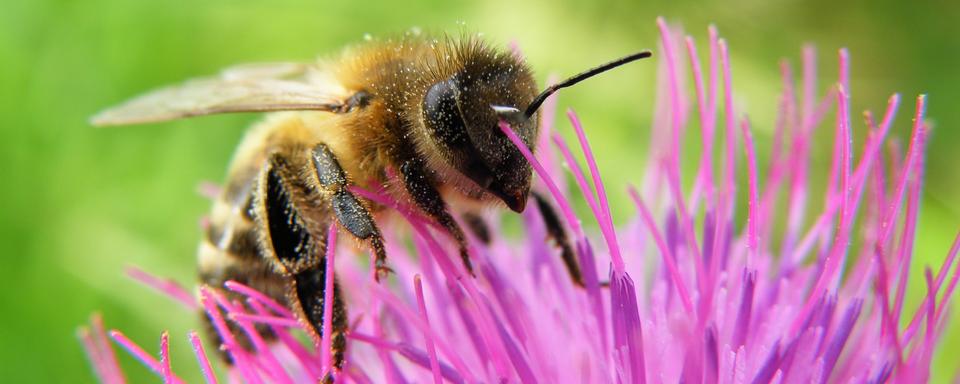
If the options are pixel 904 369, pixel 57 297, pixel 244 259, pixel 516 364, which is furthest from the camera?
pixel 57 297

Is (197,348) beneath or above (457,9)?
beneath

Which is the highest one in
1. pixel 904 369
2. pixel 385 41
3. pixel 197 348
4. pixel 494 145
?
pixel 385 41

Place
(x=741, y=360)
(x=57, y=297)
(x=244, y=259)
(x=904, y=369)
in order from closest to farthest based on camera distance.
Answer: (x=904, y=369)
(x=741, y=360)
(x=244, y=259)
(x=57, y=297)

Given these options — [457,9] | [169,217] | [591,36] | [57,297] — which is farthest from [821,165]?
[57,297]

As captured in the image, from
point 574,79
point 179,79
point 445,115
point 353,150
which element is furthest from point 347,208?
point 179,79

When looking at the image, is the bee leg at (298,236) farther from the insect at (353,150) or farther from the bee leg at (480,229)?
the bee leg at (480,229)

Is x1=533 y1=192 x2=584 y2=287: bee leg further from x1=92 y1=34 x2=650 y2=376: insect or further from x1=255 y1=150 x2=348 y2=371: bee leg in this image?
x1=255 y1=150 x2=348 y2=371: bee leg

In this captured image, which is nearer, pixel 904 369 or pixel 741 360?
pixel 904 369

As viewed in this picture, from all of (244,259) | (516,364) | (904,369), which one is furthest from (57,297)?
(904,369)

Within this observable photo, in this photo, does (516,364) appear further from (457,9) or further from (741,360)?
(457,9)
